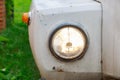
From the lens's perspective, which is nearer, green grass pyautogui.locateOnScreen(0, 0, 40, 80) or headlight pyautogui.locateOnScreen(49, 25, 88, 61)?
headlight pyautogui.locateOnScreen(49, 25, 88, 61)

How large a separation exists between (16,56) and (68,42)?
12.2 feet

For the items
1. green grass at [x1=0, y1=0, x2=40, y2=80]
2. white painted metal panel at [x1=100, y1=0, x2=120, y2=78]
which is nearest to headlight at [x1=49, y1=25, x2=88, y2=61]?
white painted metal panel at [x1=100, y1=0, x2=120, y2=78]

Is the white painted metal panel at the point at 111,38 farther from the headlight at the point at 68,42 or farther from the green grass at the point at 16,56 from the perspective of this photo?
the green grass at the point at 16,56

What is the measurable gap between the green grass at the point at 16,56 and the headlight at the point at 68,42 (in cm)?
243

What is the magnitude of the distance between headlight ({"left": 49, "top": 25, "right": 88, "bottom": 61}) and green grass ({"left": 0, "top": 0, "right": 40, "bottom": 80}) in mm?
2433

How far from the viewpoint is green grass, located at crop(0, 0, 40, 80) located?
15.8ft

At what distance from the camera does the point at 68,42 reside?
2.16 metres

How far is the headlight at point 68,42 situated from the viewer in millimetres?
2150

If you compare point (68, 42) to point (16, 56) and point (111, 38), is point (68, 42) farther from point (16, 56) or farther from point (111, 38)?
point (16, 56)

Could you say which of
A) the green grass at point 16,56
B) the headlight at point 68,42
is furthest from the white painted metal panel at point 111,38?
the green grass at point 16,56

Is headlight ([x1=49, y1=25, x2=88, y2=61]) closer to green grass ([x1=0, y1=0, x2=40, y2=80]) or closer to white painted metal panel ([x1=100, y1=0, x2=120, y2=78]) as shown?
white painted metal panel ([x1=100, y1=0, x2=120, y2=78])

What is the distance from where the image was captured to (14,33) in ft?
24.4

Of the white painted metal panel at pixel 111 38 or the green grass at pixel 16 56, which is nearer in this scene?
the white painted metal panel at pixel 111 38

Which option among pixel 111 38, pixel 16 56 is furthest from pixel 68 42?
pixel 16 56
